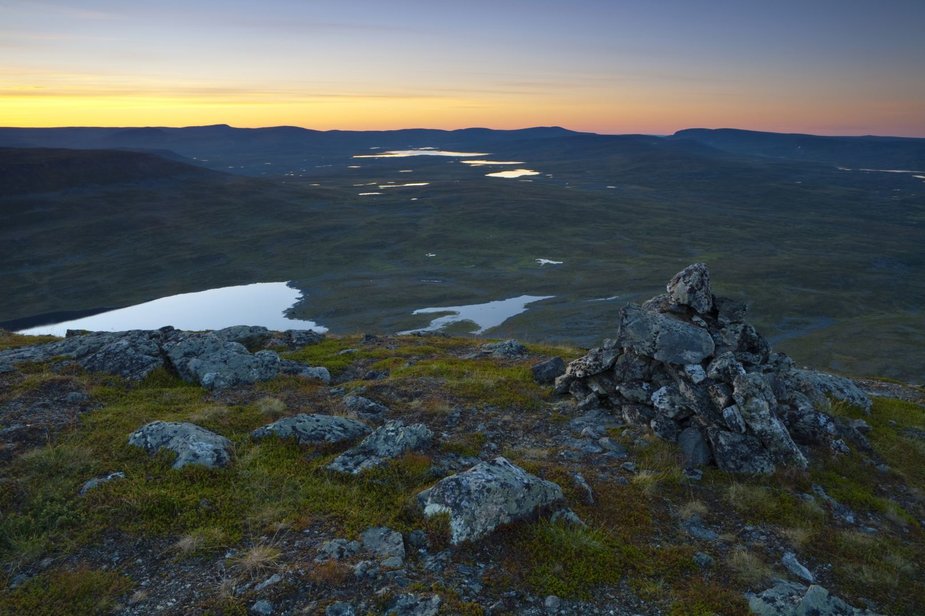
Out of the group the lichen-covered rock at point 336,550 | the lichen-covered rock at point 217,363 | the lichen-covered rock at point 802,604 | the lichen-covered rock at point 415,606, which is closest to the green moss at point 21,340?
the lichen-covered rock at point 217,363

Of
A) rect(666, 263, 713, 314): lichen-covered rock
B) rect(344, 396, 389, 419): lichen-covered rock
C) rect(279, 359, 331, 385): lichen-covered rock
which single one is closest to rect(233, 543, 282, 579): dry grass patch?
rect(344, 396, 389, 419): lichen-covered rock

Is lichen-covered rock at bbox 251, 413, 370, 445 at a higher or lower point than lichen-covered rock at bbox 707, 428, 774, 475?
higher

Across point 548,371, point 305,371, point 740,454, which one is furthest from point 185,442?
point 740,454

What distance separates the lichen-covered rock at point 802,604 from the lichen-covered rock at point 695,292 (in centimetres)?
1136

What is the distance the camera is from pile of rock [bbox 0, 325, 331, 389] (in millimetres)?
19547

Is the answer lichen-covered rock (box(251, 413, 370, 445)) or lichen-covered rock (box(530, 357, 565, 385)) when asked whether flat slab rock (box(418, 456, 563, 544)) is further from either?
lichen-covered rock (box(530, 357, 565, 385))

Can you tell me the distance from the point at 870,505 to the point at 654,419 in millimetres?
5495

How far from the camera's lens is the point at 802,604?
9023 millimetres

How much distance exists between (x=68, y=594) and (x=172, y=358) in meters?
12.8

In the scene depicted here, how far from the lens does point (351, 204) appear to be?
19525cm

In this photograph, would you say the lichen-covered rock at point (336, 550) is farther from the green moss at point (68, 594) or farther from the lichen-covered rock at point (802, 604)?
the lichen-covered rock at point (802, 604)

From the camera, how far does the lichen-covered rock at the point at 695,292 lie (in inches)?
757

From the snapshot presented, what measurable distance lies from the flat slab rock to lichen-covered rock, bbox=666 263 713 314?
1070 centimetres

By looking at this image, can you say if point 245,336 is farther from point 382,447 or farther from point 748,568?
point 748,568
